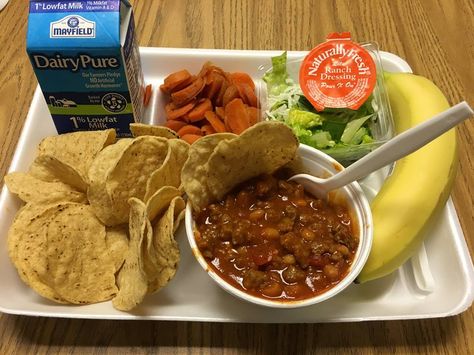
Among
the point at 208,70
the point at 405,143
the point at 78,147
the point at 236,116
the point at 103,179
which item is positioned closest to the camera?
the point at 405,143

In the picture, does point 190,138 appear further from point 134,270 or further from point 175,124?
point 134,270

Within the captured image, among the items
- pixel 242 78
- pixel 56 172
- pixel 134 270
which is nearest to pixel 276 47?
pixel 242 78

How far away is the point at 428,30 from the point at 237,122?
1099mm

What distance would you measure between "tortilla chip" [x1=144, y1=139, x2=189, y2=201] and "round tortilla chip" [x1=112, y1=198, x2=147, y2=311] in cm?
7

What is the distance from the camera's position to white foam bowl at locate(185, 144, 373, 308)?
44.1 inches

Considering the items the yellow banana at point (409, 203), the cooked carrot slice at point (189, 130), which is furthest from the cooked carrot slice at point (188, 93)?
the yellow banana at point (409, 203)

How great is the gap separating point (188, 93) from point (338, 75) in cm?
51

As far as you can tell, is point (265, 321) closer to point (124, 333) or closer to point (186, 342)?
point (186, 342)

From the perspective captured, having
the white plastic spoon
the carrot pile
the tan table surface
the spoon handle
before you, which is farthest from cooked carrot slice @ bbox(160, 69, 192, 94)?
the spoon handle

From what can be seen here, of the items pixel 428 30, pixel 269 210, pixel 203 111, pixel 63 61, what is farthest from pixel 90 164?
pixel 428 30

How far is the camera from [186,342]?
4.22ft

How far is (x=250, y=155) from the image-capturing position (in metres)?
1.26

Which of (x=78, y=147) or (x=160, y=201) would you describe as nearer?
(x=160, y=201)

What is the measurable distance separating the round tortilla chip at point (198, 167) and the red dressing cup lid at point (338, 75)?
483 millimetres
